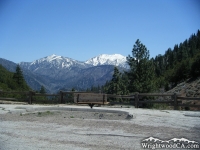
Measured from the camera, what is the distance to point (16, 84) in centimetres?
8631

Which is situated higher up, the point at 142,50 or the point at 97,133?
the point at 142,50

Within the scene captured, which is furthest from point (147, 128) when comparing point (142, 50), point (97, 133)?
point (142, 50)

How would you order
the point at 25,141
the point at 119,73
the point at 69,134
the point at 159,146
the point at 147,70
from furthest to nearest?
the point at 119,73 < the point at 147,70 < the point at 69,134 < the point at 25,141 < the point at 159,146

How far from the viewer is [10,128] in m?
8.81

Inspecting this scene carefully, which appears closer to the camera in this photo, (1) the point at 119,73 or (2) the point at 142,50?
(2) the point at 142,50

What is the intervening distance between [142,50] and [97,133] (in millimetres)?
27047

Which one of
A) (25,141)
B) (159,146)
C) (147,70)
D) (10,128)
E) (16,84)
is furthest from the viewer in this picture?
(16,84)

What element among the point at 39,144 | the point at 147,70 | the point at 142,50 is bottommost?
the point at 39,144

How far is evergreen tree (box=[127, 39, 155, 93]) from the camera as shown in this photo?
2979 centimetres

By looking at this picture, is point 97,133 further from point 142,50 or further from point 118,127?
point 142,50

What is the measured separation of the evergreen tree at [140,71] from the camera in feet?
97.7

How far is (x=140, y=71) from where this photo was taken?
Result: 3347 centimetres

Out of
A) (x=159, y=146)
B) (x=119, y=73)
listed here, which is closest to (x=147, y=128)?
(x=159, y=146)

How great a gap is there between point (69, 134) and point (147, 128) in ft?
9.62
